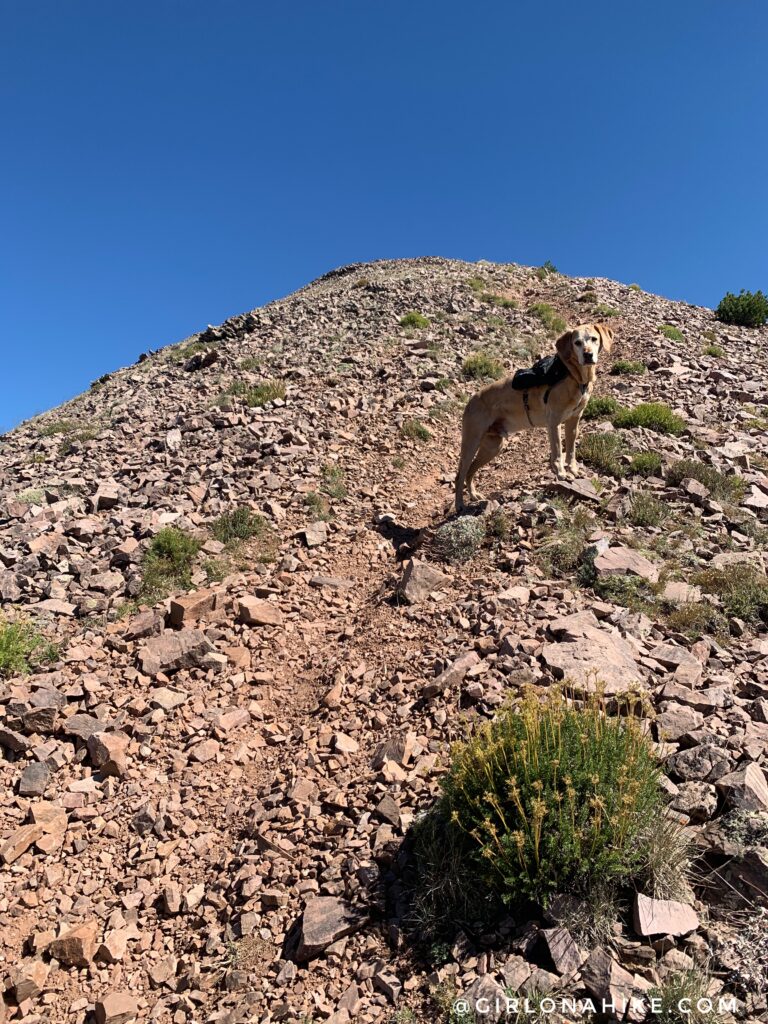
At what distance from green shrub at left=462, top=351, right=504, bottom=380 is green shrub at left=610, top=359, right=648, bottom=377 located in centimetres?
275

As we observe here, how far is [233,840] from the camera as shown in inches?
168

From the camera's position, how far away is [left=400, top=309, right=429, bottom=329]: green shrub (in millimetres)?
17094

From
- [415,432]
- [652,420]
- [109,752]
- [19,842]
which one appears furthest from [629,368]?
[19,842]

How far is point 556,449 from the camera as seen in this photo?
26.2ft

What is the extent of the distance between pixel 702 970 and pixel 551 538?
442cm

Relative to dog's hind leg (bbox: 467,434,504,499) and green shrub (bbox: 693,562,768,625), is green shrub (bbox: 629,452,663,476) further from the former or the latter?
green shrub (bbox: 693,562,768,625)

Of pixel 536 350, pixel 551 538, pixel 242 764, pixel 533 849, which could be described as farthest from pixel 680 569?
pixel 536 350

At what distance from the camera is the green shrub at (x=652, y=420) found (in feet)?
33.3

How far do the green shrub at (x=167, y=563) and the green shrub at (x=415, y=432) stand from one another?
483 cm

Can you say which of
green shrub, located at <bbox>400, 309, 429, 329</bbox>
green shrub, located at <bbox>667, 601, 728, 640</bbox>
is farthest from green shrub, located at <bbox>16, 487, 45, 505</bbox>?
green shrub, located at <bbox>400, 309, 429, 329</bbox>

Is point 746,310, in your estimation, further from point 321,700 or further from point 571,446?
point 321,700

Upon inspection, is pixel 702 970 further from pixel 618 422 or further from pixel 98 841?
pixel 618 422

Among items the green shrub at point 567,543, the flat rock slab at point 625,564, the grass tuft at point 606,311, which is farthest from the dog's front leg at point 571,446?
the grass tuft at point 606,311

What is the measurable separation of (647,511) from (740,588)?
5.72 feet
